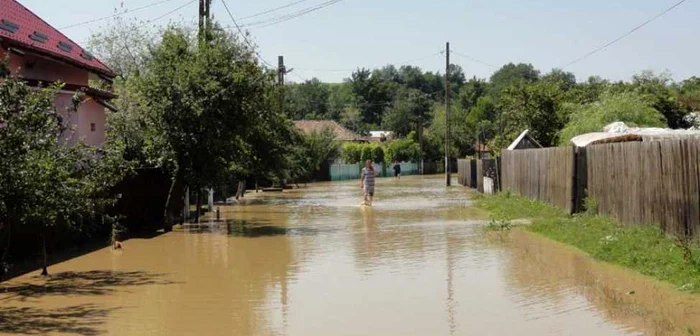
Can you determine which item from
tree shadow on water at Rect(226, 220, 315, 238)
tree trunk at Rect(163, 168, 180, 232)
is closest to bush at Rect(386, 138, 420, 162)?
tree shadow on water at Rect(226, 220, 315, 238)

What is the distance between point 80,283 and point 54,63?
12468 mm

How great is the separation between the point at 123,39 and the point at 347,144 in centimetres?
4371

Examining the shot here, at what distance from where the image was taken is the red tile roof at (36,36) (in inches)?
837

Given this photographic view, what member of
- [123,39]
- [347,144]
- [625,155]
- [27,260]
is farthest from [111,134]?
[347,144]

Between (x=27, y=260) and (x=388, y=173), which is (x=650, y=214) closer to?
(x=27, y=260)

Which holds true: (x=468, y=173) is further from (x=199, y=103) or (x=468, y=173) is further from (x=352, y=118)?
(x=352, y=118)

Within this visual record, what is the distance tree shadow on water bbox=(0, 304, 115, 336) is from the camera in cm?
1007

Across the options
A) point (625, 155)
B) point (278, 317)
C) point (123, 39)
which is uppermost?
point (123, 39)

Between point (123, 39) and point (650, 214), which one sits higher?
point (123, 39)

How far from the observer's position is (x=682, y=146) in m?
14.3

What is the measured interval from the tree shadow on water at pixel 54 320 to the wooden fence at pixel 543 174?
1413cm

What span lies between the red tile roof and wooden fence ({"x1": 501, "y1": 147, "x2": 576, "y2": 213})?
13.4 meters

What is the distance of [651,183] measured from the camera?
16.1 m

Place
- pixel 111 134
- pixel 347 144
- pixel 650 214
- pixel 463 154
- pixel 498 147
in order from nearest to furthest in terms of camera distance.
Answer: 1. pixel 650 214
2. pixel 111 134
3. pixel 498 147
4. pixel 347 144
5. pixel 463 154
